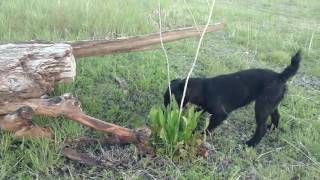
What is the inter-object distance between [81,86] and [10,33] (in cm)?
162

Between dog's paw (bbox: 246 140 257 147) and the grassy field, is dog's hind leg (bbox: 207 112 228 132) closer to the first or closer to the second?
the grassy field

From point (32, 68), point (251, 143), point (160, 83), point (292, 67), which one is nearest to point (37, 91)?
point (32, 68)

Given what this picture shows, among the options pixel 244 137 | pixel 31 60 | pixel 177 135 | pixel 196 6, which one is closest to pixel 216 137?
pixel 244 137

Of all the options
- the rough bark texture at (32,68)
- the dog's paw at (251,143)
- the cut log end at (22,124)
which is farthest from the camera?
the dog's paw at (251,143)

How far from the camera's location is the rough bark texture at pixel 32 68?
3590 mm

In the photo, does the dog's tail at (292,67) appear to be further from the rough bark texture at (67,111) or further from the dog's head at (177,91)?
the rough bark texture at (67,111)

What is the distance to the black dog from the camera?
13.7ft

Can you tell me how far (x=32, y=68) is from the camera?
371cm

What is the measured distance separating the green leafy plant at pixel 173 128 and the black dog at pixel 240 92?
512 millimetres

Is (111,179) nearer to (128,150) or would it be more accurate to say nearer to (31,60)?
(128,150)

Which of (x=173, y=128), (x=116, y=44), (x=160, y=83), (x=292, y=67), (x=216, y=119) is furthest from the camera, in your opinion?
(x=160, y=83)

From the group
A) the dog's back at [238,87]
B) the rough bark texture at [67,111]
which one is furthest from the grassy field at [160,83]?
the dog's back at [238,87]

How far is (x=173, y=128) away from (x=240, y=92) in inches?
41.7

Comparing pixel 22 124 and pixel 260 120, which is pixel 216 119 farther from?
pixel 22 124
